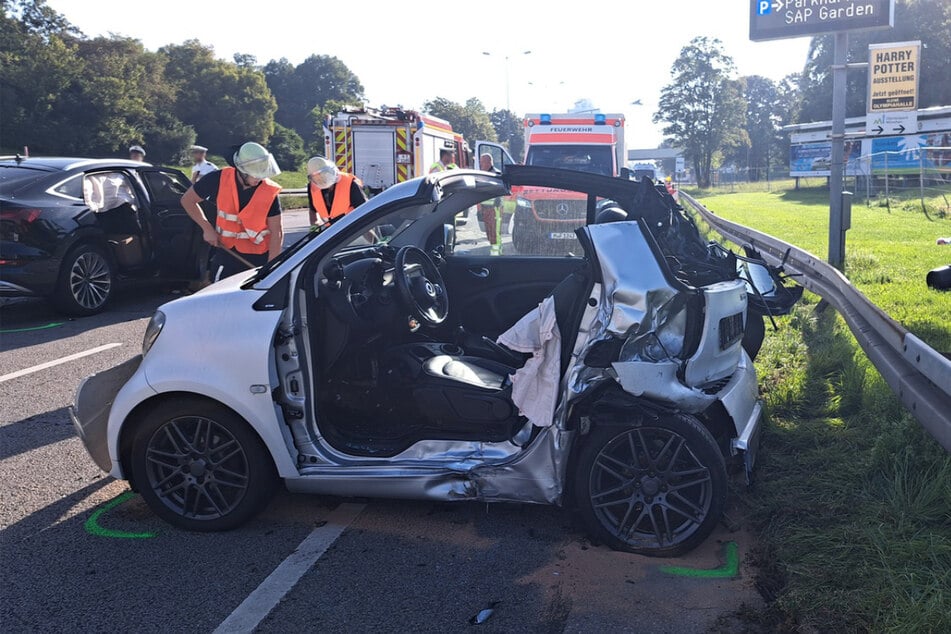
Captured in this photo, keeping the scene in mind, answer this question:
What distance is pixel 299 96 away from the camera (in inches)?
3890

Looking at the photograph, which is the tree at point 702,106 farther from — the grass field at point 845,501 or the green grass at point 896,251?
the grass field at point 845,501

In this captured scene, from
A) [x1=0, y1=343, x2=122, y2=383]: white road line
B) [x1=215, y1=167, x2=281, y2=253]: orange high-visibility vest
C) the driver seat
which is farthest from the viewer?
[x1=0, y1=343, x2=122, y2=383]: white road line

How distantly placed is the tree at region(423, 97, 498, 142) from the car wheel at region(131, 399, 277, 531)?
2736 inches

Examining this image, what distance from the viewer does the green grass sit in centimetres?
676

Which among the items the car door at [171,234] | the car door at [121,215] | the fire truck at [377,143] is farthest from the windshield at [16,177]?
the fire truck at [377,143]

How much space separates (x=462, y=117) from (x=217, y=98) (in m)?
24.0

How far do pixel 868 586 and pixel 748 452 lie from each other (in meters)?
0.79

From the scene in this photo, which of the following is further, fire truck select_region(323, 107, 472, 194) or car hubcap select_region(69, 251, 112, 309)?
fire truck select_region(323, 107, 472, 194)

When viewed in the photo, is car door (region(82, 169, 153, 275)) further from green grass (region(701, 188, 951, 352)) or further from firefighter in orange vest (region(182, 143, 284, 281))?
green grass (region(701, 188, 951, 352))

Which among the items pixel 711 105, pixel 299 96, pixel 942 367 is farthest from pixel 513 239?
pixel 299 96

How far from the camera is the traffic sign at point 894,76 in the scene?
Result: 966 centimetres

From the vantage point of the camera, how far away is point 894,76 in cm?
974

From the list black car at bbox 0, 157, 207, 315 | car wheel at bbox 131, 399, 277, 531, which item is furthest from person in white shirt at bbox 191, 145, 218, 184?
car wheel at bbox 131, 399, 277, 531

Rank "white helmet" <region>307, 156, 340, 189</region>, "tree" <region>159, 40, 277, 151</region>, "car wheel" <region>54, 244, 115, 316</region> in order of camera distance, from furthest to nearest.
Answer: "tree" <region>159, 40, 277, 151</region>
"car wheel" <region>54, 244, 115, 316</region>
"white helmet" <region>307, 156, 340, 189</region>
